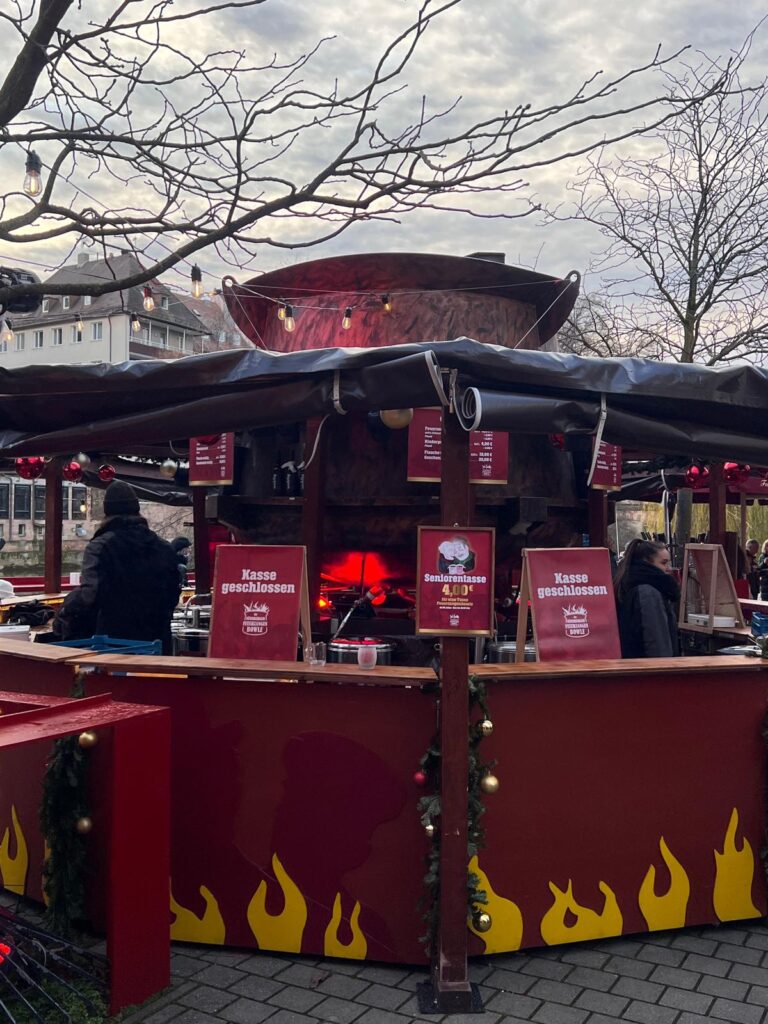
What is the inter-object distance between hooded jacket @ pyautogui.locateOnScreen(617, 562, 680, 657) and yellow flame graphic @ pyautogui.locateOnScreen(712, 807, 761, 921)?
138 centimetres

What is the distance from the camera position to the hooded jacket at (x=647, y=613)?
6148mm

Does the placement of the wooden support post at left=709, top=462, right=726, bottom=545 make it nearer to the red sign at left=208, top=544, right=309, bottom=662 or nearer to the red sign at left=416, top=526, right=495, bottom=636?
the red sign at left=208, top=544, right=309, bottom=662

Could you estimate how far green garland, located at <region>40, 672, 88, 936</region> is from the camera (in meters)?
4.44

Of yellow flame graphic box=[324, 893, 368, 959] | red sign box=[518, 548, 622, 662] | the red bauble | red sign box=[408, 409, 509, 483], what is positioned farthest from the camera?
the red bauble

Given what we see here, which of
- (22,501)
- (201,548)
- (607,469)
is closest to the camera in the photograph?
(607,469)

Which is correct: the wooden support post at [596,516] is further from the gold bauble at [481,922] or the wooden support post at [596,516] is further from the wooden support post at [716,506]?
the gold bauble at [481,922]

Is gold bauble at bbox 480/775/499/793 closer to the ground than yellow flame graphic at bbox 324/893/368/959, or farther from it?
farther from it

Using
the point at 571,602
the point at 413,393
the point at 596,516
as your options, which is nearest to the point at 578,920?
the point at 571,602

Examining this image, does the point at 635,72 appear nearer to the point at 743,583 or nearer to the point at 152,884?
the point at 152,884

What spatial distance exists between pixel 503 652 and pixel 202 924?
102 inches

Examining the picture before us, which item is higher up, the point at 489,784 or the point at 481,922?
the point at 489,784

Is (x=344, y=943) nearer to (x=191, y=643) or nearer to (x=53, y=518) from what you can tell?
(x=191, y=643)

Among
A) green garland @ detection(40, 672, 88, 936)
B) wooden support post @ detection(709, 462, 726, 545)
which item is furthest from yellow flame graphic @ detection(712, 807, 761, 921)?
wooden support post @ detection(709, 462, 726, 545)

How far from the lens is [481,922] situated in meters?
4.32
